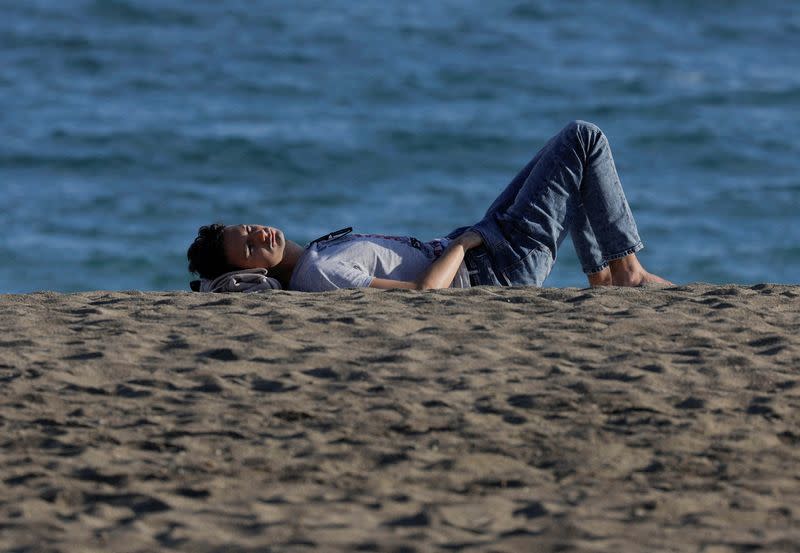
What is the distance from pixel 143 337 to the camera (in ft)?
18.9

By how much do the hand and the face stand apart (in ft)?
2.87

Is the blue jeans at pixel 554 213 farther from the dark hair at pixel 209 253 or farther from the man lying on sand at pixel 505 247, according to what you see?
the dark hair at pixel 209 253

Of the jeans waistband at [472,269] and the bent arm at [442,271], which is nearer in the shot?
the bent arm at [442,271]

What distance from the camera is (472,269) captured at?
671 centimetres

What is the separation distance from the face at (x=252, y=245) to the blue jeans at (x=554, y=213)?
3.19 feet

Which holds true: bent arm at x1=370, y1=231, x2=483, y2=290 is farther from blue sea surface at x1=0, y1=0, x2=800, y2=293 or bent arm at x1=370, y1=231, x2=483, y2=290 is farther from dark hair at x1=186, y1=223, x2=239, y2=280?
blue sea surface at x1=0, y1=0, x2=800, y2=293

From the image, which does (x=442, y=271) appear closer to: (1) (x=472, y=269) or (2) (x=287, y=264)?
(1) (x=472, y=269)

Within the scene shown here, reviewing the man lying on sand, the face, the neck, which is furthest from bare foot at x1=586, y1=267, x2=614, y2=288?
the face

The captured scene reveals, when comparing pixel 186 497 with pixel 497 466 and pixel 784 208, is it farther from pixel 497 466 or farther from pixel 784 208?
pixel 784 208

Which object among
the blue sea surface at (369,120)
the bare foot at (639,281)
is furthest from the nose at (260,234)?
the blue sea surface at (369,120)

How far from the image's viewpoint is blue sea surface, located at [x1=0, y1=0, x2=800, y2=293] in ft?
64.5

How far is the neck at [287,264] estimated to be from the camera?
21.9ft

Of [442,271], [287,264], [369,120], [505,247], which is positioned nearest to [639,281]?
[505,247]

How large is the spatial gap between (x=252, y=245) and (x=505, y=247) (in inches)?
49.2
